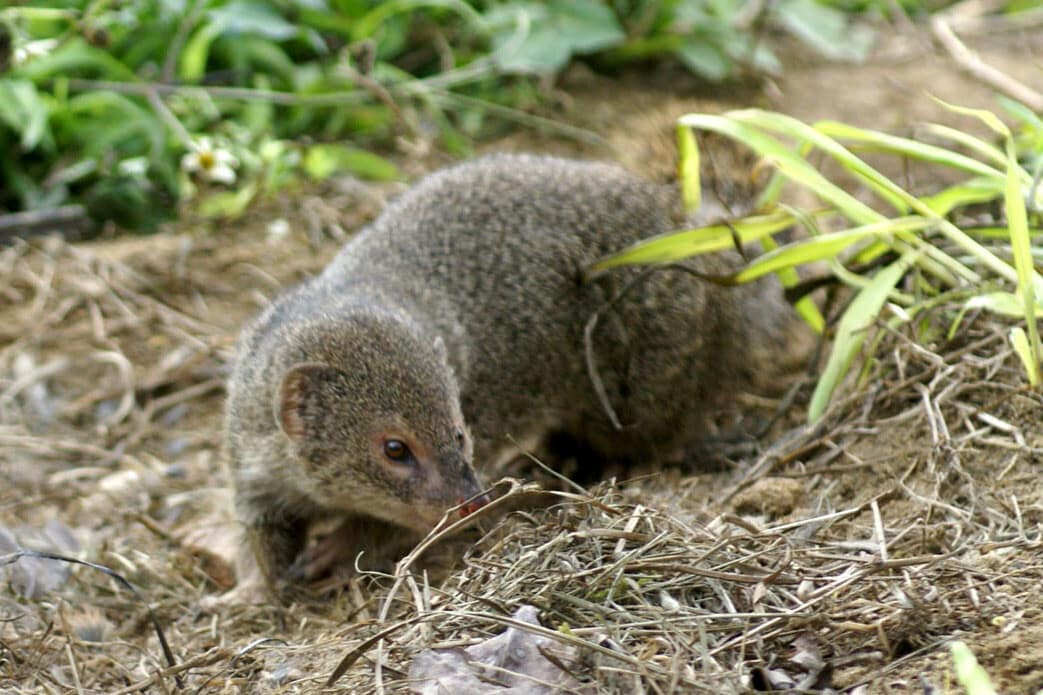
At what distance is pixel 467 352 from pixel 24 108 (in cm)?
292

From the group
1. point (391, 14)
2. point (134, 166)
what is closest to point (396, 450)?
point (134, 166)

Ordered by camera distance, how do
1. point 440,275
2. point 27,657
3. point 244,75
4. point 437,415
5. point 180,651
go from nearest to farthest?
point 27,657
point 180,651
point 437,415
point 440,275
point 244,75

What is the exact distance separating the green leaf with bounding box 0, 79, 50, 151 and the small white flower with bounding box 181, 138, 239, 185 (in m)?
0.71

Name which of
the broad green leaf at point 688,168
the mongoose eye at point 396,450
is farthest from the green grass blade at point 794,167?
the mongoose eye at point 396,450

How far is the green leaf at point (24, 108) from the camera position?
5941mm

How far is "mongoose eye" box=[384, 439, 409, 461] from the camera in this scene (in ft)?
13.0

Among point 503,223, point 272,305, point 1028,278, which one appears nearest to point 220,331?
point 272,305

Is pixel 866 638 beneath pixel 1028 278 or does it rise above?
beneath

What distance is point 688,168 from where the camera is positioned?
15.9 ft

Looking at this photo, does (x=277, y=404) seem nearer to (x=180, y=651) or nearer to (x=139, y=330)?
(x=180, y=651)

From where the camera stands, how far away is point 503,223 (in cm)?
489

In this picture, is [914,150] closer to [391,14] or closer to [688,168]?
[688,168]

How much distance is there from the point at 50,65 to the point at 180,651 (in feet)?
11.9

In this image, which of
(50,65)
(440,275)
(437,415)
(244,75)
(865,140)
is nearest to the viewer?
(437,415)
